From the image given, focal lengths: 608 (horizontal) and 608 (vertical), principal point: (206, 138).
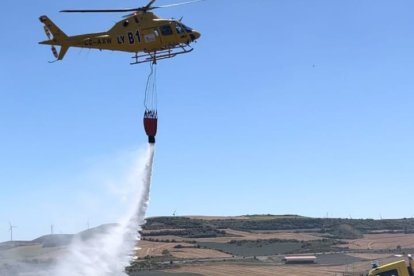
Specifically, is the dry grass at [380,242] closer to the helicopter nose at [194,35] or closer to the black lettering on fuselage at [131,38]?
the helicopter nose at [194,35]

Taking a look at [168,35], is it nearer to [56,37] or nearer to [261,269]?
[56,37]

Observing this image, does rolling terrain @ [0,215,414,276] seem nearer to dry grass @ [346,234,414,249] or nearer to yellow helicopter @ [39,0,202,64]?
dry grass @ [346,234,414,249]

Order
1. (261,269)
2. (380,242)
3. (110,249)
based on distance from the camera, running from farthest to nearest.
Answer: (380,242) → (261,269) → (110,249)

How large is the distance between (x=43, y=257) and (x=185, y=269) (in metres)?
46.4

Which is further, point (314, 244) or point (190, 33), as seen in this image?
point (314, 244)

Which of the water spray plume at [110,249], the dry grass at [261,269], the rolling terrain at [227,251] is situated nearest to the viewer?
the water spray plume at [110,249]

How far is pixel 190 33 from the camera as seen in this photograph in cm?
4294

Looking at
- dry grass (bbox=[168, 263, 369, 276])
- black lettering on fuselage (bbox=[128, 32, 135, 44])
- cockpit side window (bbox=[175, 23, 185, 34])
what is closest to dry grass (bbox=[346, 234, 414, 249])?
dry grass (bbox=[168, 263, 369, 276])

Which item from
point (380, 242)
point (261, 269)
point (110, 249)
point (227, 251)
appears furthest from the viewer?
point (380, 242)

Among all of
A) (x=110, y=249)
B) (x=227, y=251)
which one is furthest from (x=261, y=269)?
(x=110, y=249)

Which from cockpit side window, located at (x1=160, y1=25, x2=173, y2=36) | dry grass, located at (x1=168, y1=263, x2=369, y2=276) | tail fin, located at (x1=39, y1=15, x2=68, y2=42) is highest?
tail fin, located at (x1=39, y1=15, x2=68, y2=42)

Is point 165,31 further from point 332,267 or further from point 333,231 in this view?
point 333,231

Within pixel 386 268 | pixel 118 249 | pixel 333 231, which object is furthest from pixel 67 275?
pixel 333 231

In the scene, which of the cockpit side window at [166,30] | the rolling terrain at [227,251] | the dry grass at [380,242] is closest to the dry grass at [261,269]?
the rolling terrain at [227,251]
